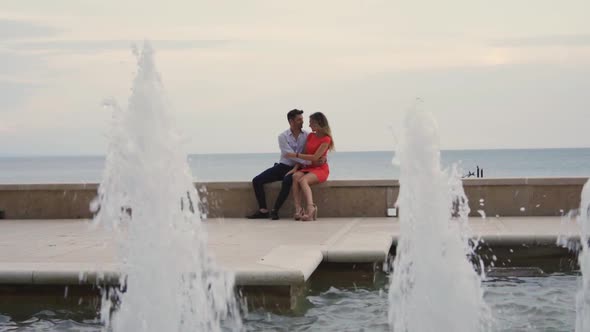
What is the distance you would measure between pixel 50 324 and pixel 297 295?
1942mm

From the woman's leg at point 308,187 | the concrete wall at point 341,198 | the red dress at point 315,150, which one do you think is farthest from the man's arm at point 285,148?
the concrete wall at point 341,198

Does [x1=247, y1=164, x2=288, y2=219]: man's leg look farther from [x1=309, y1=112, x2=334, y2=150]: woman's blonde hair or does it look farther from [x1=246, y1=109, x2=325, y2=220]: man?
[x1=309, y1=112, x2=334, y2=150]: woman's blonde hair

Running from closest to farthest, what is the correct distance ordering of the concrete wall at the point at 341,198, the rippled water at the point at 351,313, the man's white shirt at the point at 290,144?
1. the rippled water at the point at 351,313
2. the concrete wall at the point at 341,198
3. the man's white shirt at the point at 290,144

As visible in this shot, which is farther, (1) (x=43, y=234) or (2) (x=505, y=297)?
(1) (x=43, y=234)

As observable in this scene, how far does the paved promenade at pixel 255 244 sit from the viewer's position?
7.27m

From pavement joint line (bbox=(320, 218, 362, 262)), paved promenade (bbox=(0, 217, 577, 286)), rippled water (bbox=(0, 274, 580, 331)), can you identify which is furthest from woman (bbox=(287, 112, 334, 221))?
rippled water (bbox=(0, 274, 580, 331))

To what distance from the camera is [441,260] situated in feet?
21.5

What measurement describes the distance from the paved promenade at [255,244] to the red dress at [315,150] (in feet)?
2.08

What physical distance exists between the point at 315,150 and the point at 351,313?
5236 millimetres

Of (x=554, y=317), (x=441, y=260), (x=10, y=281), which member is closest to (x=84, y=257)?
(x=10, y=281)

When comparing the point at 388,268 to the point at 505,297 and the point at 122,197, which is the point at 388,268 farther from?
the point at 122,197

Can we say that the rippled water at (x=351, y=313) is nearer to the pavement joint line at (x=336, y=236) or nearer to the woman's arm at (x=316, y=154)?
the pavement joint line at (x=336, y=236)

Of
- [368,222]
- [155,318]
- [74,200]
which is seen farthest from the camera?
[74,200]

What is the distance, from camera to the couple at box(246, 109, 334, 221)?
12.1 meters
